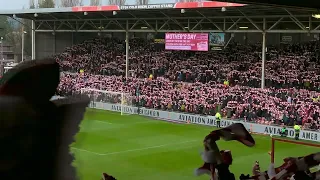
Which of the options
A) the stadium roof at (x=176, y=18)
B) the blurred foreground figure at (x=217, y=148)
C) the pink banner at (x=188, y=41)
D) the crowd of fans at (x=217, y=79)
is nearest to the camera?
the blurred foreground figure at (x=217, y=148)

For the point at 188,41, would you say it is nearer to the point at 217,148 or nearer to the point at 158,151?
the point at 158,151

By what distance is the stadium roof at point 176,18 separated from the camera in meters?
31.5

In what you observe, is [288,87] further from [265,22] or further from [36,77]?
[36,77]

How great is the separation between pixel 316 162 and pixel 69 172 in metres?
1.83

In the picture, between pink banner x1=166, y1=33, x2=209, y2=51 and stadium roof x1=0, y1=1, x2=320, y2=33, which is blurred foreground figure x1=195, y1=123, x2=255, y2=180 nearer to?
stadium roof x1=0, y1=1, x2=320, y2=33

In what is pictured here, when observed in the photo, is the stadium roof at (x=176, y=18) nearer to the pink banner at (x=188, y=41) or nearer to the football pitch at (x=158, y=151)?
the pink banner at (x=188, y=41)

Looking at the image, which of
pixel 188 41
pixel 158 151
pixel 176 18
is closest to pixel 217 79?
pixel 188 41

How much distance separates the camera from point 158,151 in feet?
74.8

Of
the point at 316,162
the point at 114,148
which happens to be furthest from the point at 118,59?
the point at 316,162

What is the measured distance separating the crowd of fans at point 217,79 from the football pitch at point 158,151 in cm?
225

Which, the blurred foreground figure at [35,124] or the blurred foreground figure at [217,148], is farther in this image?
the blurred foreground figure at [217,148]

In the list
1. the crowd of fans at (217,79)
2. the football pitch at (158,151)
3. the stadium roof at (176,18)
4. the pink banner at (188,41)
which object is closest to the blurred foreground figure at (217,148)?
the football pitch at (158,151)

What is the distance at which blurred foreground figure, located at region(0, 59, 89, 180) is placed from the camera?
118 cm

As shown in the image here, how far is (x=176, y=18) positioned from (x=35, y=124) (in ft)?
122
